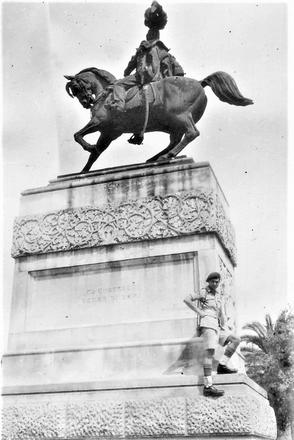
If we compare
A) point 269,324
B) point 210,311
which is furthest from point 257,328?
point 210,311

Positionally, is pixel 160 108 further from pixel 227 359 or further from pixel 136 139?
pixel 227 359

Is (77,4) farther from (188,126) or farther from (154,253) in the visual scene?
(154,253)

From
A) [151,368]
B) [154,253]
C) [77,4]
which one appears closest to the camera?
[151,368]

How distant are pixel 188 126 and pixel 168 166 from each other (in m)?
1.15

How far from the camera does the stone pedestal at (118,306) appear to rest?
32.6 ft

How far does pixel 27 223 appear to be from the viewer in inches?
508

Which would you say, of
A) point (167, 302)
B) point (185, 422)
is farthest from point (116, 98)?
point (185, 422)

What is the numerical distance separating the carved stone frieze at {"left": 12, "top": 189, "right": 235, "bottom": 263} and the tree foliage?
64.4ft

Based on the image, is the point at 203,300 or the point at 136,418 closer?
the point at 136,418

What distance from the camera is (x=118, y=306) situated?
1162cm

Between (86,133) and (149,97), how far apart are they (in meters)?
1.81

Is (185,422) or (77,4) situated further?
(77,4)

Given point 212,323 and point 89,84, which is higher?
point 89,84

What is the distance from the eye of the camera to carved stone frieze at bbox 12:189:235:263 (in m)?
11.6
